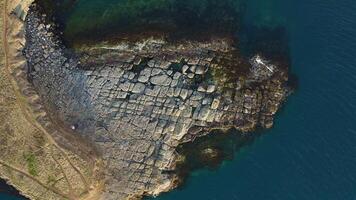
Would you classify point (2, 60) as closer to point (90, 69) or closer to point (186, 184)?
point (90, 69)

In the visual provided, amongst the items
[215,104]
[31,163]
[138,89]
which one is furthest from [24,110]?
[215,104]

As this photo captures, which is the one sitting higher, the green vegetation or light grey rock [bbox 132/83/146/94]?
light grey rock [bbox 132/83/146/94]

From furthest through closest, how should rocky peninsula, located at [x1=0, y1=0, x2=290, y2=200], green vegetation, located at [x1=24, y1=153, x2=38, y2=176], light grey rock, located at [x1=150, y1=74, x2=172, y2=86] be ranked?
1. light grey rock, located at [x1=150, y1=74, x2=172, y2=86]
2. rocky peninsula, located at [x1=0, y1=0, x2=290, y2=200]
3. green vegetation, located at [x1=24, y1=153, x2=38, y2=176]

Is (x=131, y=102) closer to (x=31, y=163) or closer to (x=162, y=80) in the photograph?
(x=162, y=80)

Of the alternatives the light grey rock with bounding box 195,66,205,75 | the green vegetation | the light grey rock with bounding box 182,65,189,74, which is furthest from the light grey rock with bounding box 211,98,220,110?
the green vegetation

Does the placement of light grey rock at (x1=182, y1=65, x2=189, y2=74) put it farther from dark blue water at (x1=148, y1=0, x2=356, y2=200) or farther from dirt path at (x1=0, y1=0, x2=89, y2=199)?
dirt path at (x1=0, y1=0, x2=89, y2=199)

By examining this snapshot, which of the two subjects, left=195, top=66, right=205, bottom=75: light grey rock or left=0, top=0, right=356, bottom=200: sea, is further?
left=195, top=66, right=205, bottom=75: light grey rock
